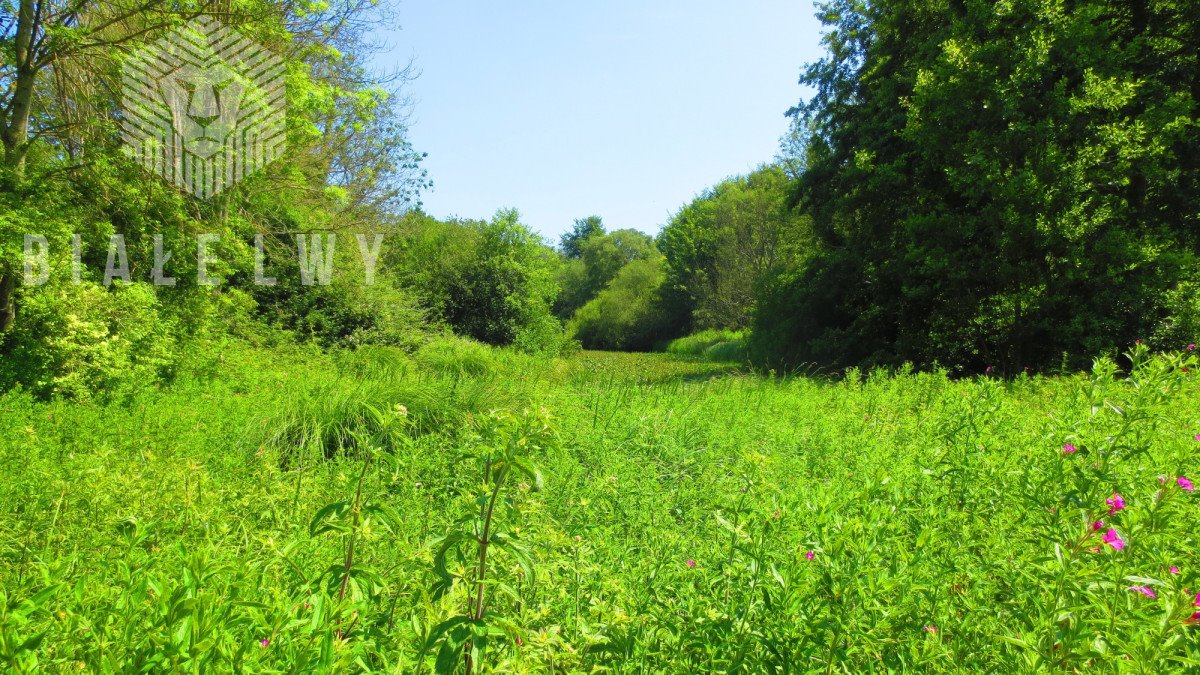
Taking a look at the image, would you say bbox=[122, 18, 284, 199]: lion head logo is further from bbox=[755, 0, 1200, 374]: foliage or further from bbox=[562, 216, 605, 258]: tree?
bbox=[562, 216, 605, 258]: tree

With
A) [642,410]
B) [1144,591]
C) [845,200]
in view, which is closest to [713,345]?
[845,200]

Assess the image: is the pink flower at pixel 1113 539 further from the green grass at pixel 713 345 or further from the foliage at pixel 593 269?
the foliage at pixel 593 269

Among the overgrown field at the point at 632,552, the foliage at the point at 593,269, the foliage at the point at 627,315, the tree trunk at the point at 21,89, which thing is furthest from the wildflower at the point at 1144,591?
the foliage at the point at 593,269

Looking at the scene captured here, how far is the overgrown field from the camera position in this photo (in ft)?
3.99

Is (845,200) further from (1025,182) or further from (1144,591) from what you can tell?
(1144,591)

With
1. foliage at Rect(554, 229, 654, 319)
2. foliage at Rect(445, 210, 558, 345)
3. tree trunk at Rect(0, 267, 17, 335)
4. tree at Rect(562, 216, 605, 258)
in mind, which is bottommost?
tree trunk at Rect(0, 267, 17, 335)

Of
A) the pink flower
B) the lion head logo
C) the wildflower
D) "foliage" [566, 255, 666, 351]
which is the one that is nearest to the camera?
the wildflower

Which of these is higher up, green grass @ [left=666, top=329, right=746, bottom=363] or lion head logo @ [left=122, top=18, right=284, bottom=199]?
lion head logo @ [left=122, top=18, right=284, bottom=199]

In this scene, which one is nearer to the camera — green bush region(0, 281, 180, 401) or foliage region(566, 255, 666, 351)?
green bush region(0, 281, 180, 401)

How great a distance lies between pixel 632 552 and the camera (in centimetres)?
251

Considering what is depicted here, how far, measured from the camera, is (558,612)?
1.91m

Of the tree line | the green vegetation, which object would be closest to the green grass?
the green vegetation

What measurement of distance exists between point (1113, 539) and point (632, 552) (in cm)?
160

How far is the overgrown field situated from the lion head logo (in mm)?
5211
